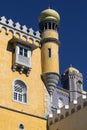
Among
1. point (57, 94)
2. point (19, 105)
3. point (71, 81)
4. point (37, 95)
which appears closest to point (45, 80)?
point (37, 95)

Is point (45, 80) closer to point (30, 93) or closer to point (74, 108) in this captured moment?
point (30, 93)

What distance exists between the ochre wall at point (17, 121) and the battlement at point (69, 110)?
0.91 meters

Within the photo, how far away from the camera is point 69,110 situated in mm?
34719

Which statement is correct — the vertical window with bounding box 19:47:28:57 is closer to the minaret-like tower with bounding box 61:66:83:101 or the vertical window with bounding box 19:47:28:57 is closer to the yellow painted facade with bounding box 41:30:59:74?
the yellow painted facade with bounding box 41:30:59:74

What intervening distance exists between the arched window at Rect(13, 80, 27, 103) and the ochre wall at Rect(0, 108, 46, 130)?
1572 mm

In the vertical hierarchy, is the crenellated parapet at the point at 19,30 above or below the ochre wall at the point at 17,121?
above

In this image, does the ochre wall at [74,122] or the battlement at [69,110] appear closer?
the ochre wall at [74,122]

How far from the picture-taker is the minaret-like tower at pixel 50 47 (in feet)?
125

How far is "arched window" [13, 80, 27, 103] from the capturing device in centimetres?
3610

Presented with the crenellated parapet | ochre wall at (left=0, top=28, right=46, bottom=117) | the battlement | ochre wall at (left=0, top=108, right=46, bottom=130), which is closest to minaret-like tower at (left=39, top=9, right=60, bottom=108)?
ochre wall at (left=0, top=28, right=46, bottom=117)

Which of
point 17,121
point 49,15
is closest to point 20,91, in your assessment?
point 17,121

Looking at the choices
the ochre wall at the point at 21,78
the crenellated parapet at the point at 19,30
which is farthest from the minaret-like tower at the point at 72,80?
the ochre wall at the point at 21,78

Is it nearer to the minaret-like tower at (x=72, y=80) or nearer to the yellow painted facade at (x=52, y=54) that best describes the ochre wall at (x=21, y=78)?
the yellow painted facade at (x=52, y=54)

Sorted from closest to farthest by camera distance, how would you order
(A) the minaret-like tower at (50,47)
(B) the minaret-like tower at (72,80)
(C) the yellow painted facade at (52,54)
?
(A) the minaret-like tower at (50,47)
(C) the yellow painted facade at (52,54)
(B) the minaret-like tower at (72,80)
